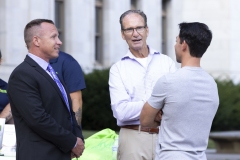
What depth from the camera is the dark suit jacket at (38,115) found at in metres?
6.12

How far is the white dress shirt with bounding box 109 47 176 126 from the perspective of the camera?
22.8 ft

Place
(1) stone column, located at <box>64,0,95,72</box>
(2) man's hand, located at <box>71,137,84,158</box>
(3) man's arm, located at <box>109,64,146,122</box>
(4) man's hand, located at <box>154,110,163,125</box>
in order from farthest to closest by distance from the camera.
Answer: (1) stone column, located at <box>64,0,95,72</box>
(3) man's arm, located at <box>109,64,146,122</box>
(2) man's hand, located at <box>71,137,84,158</box>
(4) man's hand, located at <box>154,110,163,125</box>

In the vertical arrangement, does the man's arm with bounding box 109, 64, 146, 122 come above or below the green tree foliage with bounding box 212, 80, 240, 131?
above

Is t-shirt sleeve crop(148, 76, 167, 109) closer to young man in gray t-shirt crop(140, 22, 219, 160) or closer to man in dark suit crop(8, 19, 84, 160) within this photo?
young man in gray t-shirt crop(140, 22, 219, 160)

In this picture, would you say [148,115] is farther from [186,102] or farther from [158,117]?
[186,102]

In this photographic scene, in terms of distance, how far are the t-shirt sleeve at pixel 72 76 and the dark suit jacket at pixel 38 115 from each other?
1.69m

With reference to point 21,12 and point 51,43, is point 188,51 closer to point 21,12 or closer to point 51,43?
point 51,43

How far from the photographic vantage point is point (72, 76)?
802cm

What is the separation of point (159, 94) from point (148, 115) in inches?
→ 10.5

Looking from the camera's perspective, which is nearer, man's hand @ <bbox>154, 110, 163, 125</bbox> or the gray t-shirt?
the gray t-shirt

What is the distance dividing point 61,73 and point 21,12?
1533 cm

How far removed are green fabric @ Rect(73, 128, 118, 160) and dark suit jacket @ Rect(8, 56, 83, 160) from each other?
159cm

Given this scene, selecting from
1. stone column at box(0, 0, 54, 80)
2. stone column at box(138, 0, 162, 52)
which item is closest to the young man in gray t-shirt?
stone column at box(0, 0, 54, 80)

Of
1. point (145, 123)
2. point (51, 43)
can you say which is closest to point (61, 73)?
point (51, 43)
